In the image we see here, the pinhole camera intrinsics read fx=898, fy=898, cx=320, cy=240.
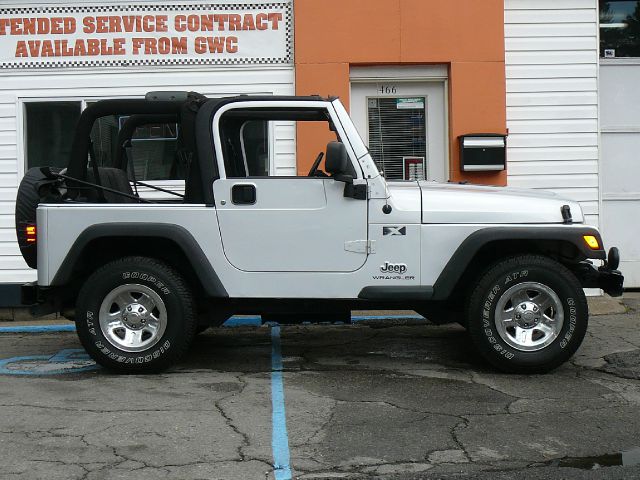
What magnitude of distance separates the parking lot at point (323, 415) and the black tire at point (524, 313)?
177 millimetres

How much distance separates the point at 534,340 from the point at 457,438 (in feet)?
6.06

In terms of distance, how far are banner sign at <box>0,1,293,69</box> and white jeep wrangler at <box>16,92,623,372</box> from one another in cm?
368

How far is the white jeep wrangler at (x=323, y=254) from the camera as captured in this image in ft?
21.9

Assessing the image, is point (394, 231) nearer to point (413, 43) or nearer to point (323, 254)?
point (323, 254)

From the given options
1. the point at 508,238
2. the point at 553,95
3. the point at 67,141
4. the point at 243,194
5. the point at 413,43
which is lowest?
the point at 508,238

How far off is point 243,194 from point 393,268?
1260 millimetres

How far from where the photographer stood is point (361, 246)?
675 centimetres

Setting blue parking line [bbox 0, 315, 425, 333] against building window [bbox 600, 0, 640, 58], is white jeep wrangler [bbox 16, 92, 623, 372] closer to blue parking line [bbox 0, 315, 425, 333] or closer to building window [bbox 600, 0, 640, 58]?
blue parking line [bbox 0, 315, 425, 333]

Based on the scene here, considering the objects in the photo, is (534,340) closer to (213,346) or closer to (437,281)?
(437,281)

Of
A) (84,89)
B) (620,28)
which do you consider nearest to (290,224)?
(84,89)

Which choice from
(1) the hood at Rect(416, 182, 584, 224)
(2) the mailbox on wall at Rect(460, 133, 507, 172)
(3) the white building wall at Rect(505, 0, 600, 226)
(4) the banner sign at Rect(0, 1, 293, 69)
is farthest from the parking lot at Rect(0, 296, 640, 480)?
(4) the banner sign at Rect(0, 1, 293, 69)

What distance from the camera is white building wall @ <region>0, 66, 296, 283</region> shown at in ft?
34.3

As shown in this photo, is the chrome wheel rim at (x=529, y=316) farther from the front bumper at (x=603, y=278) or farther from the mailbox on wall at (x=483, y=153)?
the mailbox on wall at (x=483, y=153)

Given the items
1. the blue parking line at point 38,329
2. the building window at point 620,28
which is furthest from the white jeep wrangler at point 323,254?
the building window at point 620,28
